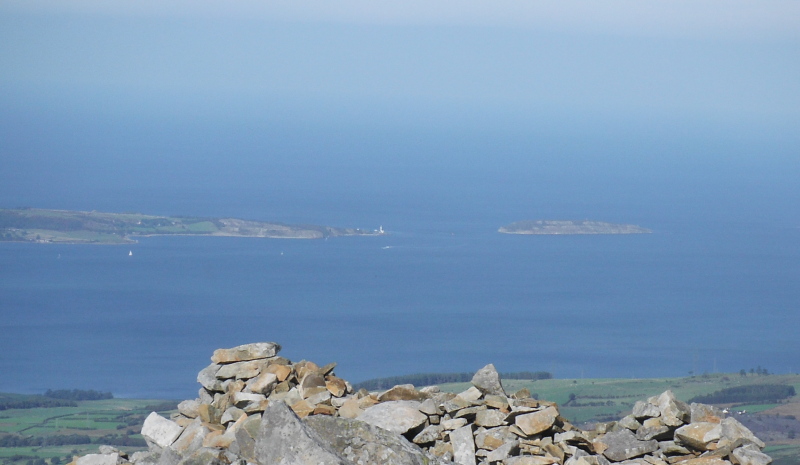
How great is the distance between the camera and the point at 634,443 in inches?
448

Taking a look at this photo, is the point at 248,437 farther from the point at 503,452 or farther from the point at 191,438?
the point at 503,452

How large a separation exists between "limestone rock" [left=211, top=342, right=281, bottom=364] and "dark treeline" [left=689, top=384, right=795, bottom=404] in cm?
6883

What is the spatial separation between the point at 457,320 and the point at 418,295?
20.6 meters

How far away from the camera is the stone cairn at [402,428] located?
9883 mm

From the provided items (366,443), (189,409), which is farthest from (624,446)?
(189,409)

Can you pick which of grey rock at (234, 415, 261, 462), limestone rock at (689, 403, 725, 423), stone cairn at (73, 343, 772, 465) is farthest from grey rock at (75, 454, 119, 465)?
limestone rock at (689, 403, 725, 423)

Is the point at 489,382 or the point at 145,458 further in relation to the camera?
the point at 489,382

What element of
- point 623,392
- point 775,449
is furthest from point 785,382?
point 775,449

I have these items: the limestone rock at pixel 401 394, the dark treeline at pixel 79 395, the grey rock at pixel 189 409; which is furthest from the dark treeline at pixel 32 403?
the limestone rock at pixel 401 394

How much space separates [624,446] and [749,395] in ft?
248

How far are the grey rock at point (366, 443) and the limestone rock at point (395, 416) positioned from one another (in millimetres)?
641

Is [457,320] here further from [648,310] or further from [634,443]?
[634,443]

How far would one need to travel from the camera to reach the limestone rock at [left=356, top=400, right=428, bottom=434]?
10.7 m

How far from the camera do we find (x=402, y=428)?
1073cm
